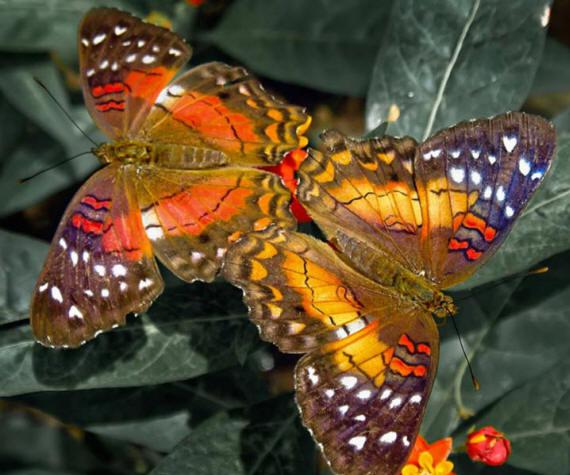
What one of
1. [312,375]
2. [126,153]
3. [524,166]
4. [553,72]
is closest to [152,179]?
[126,153]

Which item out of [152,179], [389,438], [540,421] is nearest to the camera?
[389,438]

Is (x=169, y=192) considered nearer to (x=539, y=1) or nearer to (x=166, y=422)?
(x=166, y=422)

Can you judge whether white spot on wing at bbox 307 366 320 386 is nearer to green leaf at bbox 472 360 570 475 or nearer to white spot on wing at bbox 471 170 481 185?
white spot on wing at bbox 471 170 481 185

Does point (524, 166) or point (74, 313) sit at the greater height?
point (524, 166)

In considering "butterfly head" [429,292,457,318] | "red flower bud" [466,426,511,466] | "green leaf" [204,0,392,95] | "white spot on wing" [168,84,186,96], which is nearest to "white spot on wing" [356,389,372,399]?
"butterfly head" [429,292,457,318]

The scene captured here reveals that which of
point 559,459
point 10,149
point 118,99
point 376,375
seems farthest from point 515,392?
point 10,149

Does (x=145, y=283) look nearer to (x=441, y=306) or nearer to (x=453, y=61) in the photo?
(x=441, y=306)

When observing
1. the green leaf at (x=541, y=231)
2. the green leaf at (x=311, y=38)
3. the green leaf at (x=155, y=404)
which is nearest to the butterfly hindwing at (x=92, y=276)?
the green leaf at (x=155, y=404)
